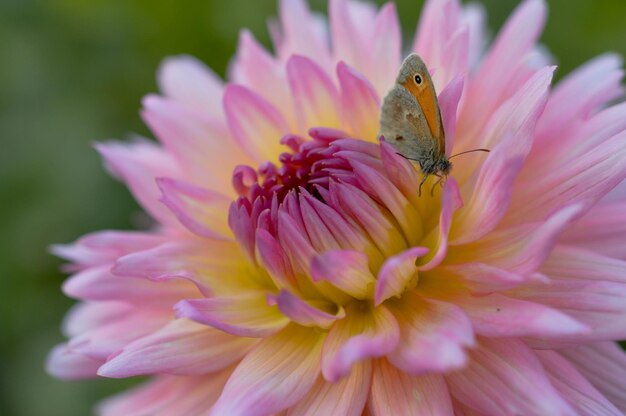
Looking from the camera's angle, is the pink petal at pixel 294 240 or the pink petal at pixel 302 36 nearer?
the pink petal at pixel 294 240

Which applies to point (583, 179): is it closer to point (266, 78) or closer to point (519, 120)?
point (519, 120)

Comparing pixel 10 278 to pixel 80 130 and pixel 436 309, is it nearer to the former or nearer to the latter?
pixel 80 130

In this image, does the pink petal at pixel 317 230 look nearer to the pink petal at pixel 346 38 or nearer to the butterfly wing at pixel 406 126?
the butterfly wing at pixel 406 126

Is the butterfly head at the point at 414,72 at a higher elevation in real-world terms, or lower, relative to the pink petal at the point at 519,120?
higher

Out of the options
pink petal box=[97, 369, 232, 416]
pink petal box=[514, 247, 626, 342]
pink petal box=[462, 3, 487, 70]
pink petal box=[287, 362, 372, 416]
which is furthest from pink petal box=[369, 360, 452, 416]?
pink petal box=[462, 3, 487, 70]

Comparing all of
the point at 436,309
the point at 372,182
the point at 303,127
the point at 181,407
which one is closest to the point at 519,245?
the point at 436,309

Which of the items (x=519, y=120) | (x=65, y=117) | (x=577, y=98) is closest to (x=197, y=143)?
(x=519, y=120)

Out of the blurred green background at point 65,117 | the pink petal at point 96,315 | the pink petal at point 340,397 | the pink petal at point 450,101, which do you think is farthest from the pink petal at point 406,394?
the blurred green background at point 65,117
